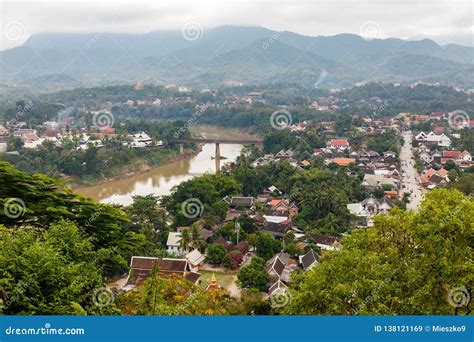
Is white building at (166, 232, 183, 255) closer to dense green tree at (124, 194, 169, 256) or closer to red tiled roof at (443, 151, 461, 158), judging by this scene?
dense green tree at (124, 194, 169, 256)

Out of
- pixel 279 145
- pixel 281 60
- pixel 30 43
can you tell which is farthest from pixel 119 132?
pixel 30 43

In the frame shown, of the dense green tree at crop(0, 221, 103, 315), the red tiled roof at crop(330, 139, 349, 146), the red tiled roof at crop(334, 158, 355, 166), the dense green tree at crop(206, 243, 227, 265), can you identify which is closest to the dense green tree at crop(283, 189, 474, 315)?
the dense green tree at crop(0, 221, 103, 315)

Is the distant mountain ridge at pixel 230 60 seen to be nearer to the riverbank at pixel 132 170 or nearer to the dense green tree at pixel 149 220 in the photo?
the riverbank at pixel 132 170

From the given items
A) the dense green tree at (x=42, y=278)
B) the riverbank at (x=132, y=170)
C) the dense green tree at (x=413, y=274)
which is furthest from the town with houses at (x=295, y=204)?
the riverbank at (x=132, y=170)

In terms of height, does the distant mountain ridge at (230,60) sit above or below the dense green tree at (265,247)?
above

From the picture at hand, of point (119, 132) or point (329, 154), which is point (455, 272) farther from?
point (119, 132)

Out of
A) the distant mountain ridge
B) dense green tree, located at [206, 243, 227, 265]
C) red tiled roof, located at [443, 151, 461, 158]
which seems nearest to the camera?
dense green tree, located at [206, 243, 227, 265]
